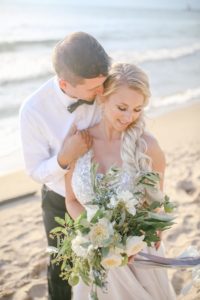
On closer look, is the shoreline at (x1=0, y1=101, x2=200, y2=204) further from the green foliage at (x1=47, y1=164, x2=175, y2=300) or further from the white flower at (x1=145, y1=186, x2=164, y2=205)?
the green foliage at (x1=47, y1=164, x2=175, y2=300)

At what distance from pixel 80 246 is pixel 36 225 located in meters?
3.92

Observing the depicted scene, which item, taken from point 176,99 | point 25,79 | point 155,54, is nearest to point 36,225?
point 176,99

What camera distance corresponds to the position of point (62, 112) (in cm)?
351

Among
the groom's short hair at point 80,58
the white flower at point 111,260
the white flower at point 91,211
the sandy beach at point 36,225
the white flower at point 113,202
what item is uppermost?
the groom's short hair at point 80,58

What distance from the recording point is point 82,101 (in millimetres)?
3393

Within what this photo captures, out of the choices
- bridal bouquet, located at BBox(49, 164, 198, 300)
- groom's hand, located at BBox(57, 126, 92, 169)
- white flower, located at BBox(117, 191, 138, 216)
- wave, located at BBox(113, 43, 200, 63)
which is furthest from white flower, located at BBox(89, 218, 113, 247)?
wave, located at BBox(113, 43, 200, 63)

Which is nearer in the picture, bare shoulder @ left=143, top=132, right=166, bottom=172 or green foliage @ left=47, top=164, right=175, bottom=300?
green foliage @ left=47, top=164, right=175, bottom=300

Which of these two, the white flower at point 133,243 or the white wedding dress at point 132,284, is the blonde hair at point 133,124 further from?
the white flower at point 133,243

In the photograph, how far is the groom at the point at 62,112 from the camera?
122 inches

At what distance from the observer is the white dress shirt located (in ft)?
11.4

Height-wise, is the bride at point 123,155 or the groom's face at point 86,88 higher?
the groom's face at point 86,88

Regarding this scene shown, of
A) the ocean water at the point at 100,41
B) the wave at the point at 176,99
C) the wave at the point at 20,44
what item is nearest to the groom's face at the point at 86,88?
the ocean water at the point at 100,41

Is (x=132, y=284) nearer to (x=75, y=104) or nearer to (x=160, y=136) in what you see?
(x=75, y=104)

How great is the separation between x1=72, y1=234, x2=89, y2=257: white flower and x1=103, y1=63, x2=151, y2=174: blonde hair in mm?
814
